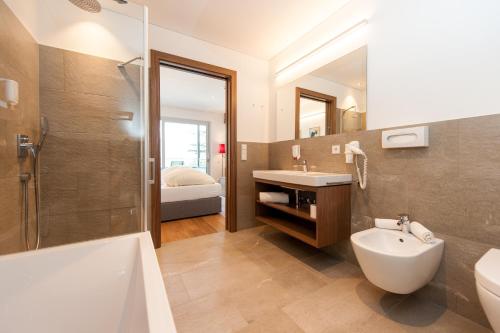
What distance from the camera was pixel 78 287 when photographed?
3.33 ft

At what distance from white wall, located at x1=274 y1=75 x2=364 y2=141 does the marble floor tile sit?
1.45 meters

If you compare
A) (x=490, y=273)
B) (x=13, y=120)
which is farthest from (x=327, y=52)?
(x=13, y=120)

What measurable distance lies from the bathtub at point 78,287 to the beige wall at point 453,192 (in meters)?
1.67

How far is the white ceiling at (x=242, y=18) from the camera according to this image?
188 cm

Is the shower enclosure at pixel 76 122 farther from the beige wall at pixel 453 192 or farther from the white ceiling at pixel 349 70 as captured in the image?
the beige wall at pixel 453 192

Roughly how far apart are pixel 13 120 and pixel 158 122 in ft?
3.48

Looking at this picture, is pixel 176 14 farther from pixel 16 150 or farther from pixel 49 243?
pixel 49 243

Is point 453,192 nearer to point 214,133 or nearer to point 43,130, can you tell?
point 43,130

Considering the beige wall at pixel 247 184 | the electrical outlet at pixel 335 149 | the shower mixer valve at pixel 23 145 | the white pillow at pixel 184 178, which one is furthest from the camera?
the white pillow at pixel 184 178

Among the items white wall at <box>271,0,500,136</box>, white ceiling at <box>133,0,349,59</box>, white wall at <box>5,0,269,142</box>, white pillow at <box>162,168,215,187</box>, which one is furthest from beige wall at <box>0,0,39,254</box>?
white wall at <box>271,0,500,136</box>

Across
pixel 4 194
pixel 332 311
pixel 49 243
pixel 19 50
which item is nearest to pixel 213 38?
pixel 19 50

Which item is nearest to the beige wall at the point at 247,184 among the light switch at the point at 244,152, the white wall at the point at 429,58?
the light switch at the point at 244,152

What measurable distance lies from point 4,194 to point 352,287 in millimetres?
2382

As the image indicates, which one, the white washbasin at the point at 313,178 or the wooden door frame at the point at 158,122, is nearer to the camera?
the white washbasin at the point at 313,178
